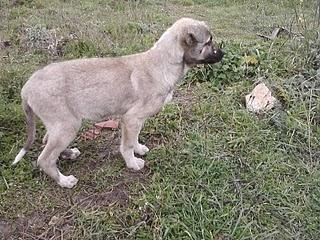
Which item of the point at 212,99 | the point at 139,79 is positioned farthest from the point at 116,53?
the point at 139,79

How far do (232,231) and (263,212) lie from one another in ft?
1.21

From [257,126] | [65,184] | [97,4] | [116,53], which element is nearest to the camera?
[65,184]

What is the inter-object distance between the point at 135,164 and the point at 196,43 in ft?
3.95

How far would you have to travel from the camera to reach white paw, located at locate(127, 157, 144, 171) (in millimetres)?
4699

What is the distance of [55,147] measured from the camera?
433 cm

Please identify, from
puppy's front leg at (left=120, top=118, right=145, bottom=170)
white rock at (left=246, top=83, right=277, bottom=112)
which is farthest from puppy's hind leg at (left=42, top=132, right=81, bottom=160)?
white rock at (left=246, top=83, right=277, bottom=112)

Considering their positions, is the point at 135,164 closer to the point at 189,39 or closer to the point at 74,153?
the point at 74,153

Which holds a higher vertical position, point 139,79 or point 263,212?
point 139,79

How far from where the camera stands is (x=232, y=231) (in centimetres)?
405

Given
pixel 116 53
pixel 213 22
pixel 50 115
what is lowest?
pixel 213 22

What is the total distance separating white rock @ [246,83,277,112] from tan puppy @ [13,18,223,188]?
104cm

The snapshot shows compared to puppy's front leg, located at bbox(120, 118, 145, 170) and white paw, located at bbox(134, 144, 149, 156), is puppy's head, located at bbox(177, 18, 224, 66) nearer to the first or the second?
puppy's front leg, located at bbox(120, 118, 145, 170)

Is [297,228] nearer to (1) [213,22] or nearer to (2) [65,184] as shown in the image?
(2) [65,184]

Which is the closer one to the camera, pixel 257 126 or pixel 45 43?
pixel 257 126
